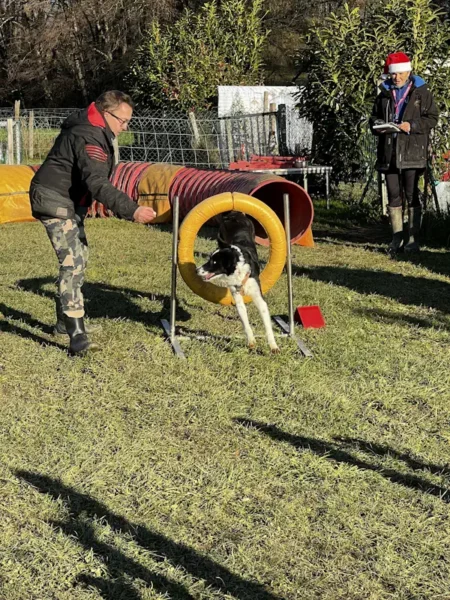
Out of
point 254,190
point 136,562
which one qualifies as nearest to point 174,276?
point 136,562

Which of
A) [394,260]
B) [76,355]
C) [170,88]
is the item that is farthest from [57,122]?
[76,355]

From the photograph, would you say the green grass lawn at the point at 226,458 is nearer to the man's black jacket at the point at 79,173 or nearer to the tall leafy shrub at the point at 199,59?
the man's black jacket at the point at 79,173

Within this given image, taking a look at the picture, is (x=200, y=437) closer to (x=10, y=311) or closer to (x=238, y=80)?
(x=10, y=311)

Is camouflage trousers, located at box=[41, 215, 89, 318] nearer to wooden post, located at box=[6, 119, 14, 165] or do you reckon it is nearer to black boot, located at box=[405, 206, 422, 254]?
black boot, located at box=[405, 206, 422, 254]

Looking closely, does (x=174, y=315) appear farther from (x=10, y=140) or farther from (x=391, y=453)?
(x=10, y=140)

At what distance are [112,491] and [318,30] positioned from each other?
1093cm

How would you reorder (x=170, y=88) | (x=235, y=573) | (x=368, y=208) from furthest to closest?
(x=170, y=88), (x=368, y=208), (x=235, y=573)

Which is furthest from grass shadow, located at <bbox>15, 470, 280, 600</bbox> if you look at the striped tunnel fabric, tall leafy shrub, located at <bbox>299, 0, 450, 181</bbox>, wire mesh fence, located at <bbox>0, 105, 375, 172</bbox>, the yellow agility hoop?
wire mesh fence, located at <bbox>0, 105, 375, 172</bbox>

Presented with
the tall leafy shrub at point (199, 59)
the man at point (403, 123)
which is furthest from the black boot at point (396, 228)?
the tall leafy shrub at point (199, 59)

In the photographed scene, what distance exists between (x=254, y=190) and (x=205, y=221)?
351 centimetres

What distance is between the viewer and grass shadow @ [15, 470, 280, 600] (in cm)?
288

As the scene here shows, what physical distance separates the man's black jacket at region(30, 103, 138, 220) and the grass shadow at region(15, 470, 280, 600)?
227 centimetres

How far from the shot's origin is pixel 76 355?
5629 mm

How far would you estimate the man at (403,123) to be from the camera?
8719 millimetres
